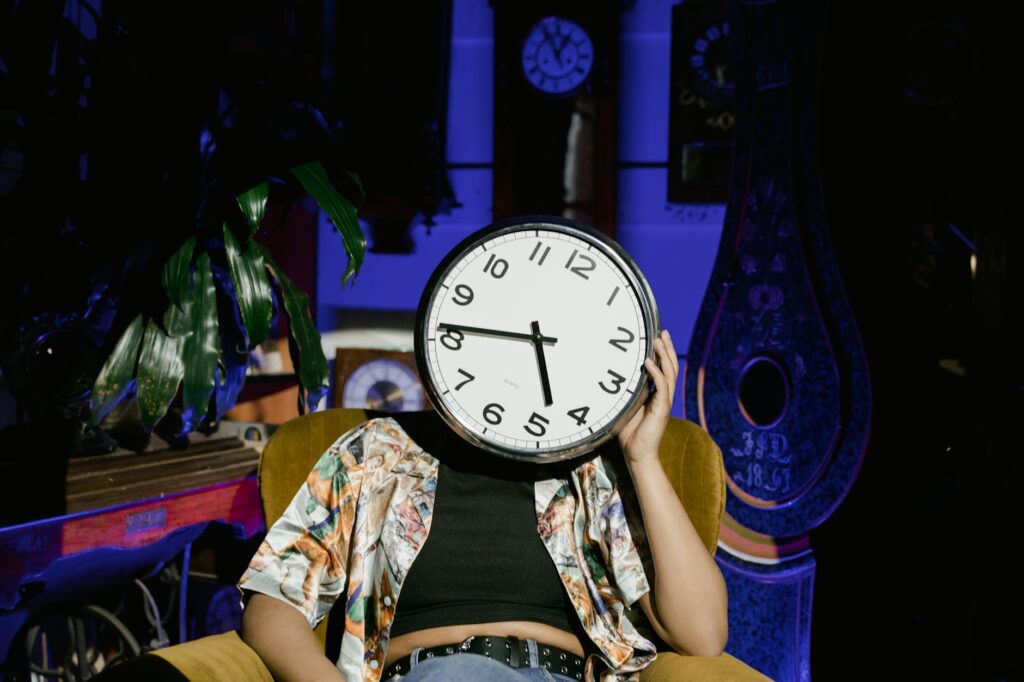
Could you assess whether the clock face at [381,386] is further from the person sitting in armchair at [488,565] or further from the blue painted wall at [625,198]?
the person sitting in armchair at [488,565]

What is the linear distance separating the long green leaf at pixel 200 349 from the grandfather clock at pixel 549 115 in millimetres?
1428

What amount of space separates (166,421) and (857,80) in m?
1.89

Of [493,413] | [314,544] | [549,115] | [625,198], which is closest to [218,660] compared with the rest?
[314,544]

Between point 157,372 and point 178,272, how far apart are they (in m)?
0.22

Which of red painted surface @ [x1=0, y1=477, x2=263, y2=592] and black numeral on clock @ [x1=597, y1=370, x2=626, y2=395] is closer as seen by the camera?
black numeral on clock @ [x1=597, y1=370, x2=626, y2=395]

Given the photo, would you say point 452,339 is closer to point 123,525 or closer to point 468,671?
point 468,671

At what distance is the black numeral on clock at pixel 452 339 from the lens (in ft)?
3.98

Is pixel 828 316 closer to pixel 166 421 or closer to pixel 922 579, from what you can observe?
pixel 922 579

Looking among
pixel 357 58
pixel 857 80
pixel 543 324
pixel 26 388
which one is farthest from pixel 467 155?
pixel 543 324

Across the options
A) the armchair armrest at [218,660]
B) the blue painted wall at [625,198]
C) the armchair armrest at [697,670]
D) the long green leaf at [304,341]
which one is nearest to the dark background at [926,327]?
the blue painted wall at [625,198]

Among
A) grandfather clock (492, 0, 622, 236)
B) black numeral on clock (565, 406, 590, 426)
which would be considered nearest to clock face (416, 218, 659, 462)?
black numeral on clock (565, 406, 590, 426)

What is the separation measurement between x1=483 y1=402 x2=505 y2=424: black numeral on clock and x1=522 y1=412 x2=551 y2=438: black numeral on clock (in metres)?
0.04

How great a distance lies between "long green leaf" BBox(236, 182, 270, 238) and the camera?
1.52m

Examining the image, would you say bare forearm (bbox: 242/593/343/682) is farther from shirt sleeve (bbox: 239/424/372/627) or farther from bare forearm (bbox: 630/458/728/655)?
bare forearm (bbox: 630/458/728/655)
